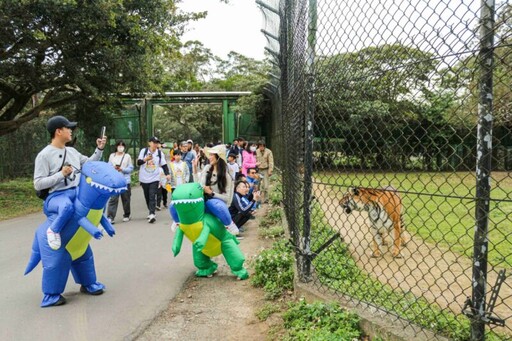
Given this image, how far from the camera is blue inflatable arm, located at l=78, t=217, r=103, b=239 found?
13.6ft

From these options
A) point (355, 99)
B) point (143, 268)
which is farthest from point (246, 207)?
point (355, 99)

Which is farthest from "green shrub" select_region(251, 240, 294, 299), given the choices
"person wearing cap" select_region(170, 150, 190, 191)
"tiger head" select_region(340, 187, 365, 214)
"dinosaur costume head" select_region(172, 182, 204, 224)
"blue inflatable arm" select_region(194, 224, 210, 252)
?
"person wearing cap" select_region(170, 150, 190, 191)

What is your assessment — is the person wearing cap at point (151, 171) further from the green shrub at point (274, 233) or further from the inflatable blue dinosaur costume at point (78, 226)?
the inflatable blue dinosaur costume at point (78, 226)

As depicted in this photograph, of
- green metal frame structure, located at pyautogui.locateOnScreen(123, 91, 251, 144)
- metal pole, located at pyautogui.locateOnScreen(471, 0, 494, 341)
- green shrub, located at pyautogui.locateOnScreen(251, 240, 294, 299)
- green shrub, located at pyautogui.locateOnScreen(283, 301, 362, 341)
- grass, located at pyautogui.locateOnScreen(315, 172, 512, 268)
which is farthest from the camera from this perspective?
green metal frame structure, located at pyautogui.locateOnScreen(123, 91, 251, 144)

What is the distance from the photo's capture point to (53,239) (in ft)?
13.8

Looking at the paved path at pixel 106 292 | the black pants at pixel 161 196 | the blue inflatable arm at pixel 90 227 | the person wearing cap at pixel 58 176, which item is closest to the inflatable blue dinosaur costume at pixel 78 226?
the blue inflatable arm at pixel 90 227

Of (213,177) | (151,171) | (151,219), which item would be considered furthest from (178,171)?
(213,177)

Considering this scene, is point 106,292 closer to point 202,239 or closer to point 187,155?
point 202,239

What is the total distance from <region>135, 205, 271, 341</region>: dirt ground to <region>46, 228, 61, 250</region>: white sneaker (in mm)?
1243

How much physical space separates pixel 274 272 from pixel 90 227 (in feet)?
6.74

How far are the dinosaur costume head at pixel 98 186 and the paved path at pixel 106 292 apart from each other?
1.10 metres

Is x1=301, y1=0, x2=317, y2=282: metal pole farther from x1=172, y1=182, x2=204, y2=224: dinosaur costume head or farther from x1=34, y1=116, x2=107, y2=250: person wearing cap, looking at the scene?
x1=34, y1=116, x2=107, y2=250: person wearing cap

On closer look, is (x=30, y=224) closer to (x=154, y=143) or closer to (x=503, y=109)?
(x=154, y=143)

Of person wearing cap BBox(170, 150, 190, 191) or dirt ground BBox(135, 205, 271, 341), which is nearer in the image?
dirt ground BBox(135, 205, 271, 341)
